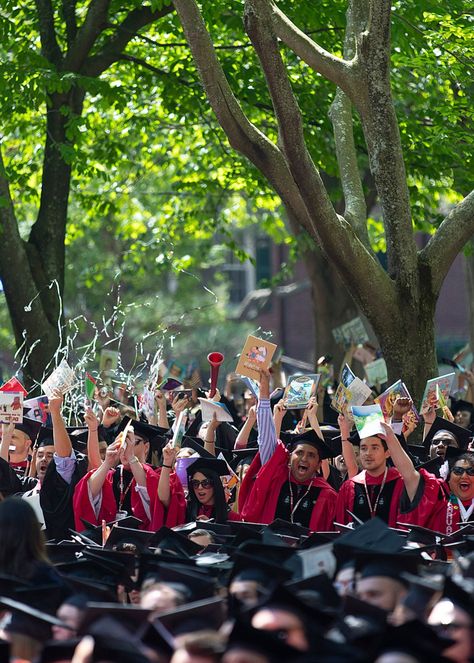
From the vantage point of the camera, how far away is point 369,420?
27.0 ft

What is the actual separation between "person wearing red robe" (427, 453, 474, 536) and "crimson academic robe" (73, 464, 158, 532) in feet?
6.36

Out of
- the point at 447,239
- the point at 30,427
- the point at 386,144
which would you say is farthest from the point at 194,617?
the point at 447,239

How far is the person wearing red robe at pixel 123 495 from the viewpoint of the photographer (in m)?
8.70

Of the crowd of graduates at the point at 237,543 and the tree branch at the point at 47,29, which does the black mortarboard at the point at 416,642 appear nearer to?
the crowd of graduates at the point at 237,543

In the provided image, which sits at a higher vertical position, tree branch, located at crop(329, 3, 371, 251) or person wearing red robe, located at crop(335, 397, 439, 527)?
tree branch, located at crop(329, 3, 371, 251)

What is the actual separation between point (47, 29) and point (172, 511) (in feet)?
21.1

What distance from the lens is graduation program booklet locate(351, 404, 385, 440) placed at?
26.7ft

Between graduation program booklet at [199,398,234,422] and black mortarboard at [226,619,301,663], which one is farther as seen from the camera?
graduation program booklet at [199,398,234,422]

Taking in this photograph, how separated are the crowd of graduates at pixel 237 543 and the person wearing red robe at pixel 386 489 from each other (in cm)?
1

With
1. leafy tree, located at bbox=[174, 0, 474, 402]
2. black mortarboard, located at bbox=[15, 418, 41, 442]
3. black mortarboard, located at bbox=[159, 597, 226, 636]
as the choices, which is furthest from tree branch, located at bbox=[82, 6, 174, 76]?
black mortarboard, located at bbox=[159, 597, 226, 636]

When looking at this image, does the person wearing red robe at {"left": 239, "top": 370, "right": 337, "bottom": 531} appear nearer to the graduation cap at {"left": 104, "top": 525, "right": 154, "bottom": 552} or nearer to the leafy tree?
the graduation cap at {"left": 104, "top": 525, "right": 154, "bottom": 552}

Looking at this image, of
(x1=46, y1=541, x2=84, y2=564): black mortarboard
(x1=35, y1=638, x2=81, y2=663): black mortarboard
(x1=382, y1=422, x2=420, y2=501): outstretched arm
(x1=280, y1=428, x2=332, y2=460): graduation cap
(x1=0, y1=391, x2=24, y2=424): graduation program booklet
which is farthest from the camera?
(x1=0, y1=391, x2=24, y2=424): graduation program booklet

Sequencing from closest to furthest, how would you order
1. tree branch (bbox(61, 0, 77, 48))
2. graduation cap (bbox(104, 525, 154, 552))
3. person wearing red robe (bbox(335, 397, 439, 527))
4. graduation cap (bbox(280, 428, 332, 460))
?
graduation cap (bbox(104, 525, 154, 552))
person wearing red robe (bbox(335, 397, 439, 527))
graduation cap (bbox(280, 428, 332, 460))
tree branch (bbox(61, 0, 77, 48))

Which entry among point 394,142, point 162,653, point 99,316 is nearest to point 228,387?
point 394,142
